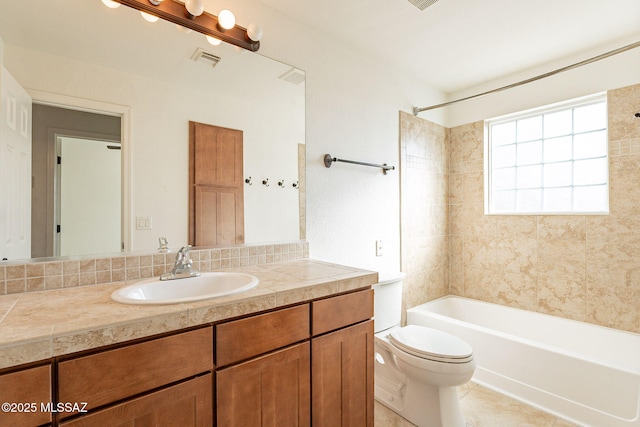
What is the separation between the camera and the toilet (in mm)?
1577

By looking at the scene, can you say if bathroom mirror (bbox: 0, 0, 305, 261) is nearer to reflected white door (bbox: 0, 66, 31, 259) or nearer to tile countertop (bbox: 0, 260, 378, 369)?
reflected white door (bbox: 0, 66, 31, 259)

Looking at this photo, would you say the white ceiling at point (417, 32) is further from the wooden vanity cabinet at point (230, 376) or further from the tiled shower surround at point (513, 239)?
the wooden vanity cabinet at point (230, 376)

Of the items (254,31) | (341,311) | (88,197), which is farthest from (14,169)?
(341,311)

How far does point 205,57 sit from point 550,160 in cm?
268

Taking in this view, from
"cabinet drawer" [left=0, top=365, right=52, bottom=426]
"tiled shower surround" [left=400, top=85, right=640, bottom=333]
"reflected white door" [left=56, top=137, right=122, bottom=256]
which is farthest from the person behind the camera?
"tiled shower surround" [left=400, top=85, right=640, bottom=333]

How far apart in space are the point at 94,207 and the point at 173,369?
0.77 metres

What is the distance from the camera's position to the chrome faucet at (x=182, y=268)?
4.15 ft

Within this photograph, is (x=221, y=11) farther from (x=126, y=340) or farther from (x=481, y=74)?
(x=481, y=74)

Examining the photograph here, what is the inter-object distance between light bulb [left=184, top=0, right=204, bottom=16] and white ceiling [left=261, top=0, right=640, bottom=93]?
18.1 inches

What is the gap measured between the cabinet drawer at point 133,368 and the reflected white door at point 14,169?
674mm

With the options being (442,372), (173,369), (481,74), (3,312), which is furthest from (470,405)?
(481,74)

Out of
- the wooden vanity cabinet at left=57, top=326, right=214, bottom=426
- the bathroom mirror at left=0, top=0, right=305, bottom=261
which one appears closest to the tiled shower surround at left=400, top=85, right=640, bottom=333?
the bathroom mirror at left=0, top=0, right=305, bottom=261

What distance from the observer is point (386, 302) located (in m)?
1.93

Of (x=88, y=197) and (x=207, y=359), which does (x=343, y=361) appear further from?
(x=88, y=197)
